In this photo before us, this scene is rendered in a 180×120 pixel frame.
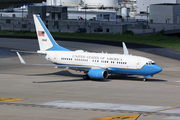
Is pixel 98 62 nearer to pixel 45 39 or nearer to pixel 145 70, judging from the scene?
pixel 145 70

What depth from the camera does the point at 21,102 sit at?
36969 millimetres

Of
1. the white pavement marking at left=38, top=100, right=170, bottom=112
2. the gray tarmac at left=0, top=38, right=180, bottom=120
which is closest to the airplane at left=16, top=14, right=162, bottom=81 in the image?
the gray tarmac at left=0, top=38, right=180, bottom=120

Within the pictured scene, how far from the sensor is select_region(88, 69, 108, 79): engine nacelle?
4778cm

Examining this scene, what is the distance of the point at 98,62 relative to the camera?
50.1m

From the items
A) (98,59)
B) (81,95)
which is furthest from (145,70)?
(81,95)

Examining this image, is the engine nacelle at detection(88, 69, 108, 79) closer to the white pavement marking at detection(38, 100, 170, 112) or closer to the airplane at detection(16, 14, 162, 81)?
the airplane at detection(16, 14, 162, 81)

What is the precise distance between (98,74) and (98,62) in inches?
106

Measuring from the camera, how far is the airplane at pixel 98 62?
47.8m

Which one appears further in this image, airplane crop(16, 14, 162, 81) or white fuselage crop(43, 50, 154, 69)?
white fuselage crop(43, 50, 154, 69)

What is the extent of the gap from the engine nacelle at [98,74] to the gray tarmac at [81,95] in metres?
0.99

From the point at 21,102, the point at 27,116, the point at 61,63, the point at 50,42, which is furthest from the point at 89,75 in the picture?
the point at 27,116

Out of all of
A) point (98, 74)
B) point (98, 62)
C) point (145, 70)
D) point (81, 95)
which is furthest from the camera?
point (98, 62)

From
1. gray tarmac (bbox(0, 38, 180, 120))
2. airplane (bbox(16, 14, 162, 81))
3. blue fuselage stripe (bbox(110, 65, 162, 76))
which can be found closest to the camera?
gray tarmac (bbox(0, 38, 180, 120))

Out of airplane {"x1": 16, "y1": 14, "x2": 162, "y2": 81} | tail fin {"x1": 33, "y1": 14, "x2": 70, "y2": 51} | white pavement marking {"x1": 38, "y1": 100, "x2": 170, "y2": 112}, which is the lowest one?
white pavement marking {"x1": 38, "y1": 100, "x2": 170, "y2": 112}
